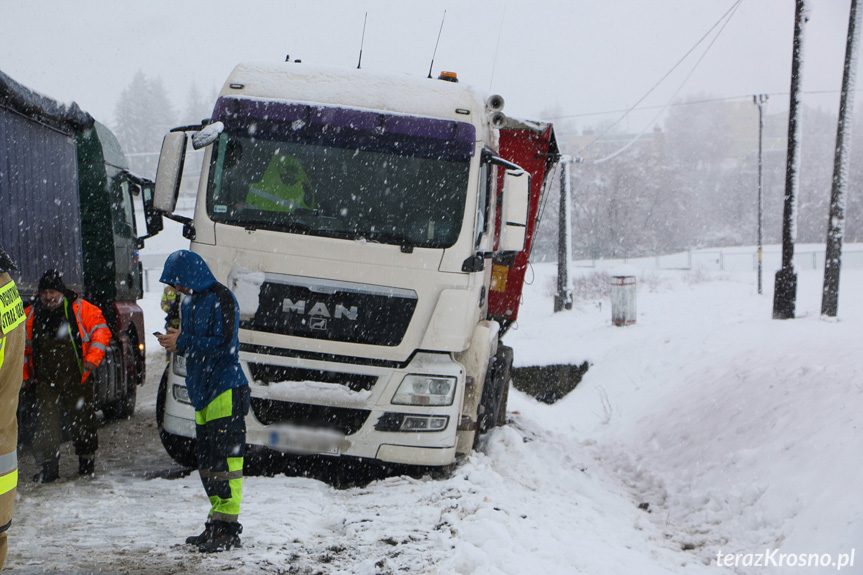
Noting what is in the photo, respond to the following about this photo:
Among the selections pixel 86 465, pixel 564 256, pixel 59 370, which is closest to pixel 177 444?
pixel 86 465

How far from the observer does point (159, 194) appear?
5793 millimetres

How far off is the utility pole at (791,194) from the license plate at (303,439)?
33.8ft

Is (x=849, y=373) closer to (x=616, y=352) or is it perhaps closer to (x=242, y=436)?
(x=242, y=436)

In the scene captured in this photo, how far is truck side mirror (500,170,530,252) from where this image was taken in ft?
20.7

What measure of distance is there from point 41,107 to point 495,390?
4.86m

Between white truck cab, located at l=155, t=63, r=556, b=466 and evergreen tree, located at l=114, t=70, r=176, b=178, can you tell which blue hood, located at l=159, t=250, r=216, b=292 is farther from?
evergreen tree, located at l=114, t=70, r=176, b=178

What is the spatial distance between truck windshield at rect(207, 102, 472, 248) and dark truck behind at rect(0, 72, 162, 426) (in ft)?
5.53

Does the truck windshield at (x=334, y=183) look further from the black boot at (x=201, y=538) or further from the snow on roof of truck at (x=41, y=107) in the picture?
the black boot at (x=201, y=538)

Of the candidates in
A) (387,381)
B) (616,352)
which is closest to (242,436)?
(387,381)

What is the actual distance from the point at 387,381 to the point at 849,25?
37.7ft

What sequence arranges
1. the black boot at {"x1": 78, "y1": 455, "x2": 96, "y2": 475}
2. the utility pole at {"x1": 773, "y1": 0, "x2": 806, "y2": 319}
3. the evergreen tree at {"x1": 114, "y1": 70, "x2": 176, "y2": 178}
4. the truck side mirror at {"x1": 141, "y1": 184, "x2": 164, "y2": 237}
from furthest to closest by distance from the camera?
the evergreen tree at {"x1": 114, "y1": 70, "x2": 176, "y2": 178} < the utility pole at {"x1": 773, "y1": 0, "x2": 806, "y2": 319} < the truck side mirror at {"x1": 141, "y1": 184, "x2": 164, "y2": 237} < the black boot at {"x1": 78, "y1": 455, "x2": 96, "y2": 475}

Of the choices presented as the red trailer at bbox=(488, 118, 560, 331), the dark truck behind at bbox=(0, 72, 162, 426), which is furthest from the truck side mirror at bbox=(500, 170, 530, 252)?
the dark truck behind at bbox=(0, 72, 162, 426)

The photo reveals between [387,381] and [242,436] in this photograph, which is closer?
[242,436]

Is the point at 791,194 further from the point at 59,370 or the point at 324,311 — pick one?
the point at 59,370
